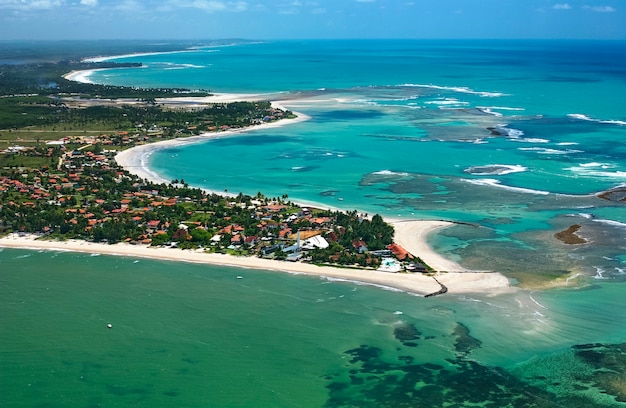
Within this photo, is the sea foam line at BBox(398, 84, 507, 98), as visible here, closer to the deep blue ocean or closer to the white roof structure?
the deep blue ocean

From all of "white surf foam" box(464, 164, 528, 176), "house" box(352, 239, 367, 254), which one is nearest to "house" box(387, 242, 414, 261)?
"house" box(352, 239, 367, 254)

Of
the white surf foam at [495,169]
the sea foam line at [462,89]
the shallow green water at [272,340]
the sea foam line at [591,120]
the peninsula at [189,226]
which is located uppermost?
the sea foam line at [462,89]

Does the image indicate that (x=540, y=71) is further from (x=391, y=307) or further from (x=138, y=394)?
(x=138, y=394)

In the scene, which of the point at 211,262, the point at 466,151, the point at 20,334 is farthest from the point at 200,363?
the point at 466,151

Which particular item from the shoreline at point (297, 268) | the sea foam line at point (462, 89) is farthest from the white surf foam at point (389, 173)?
the sea foam line at point (462, 89)

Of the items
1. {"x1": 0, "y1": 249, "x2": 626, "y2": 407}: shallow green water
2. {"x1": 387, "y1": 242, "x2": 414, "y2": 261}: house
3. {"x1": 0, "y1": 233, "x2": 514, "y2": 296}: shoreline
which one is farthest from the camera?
{"x1": 387, "y1": 242, "x2": 414, "y2": 261}: house

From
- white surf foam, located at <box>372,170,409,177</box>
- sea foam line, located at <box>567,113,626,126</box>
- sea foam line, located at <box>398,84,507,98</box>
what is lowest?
white surf foam, located at <box>372,170,409,177</box>

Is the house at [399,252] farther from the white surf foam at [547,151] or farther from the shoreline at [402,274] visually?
the white surf foam at [547,151]
